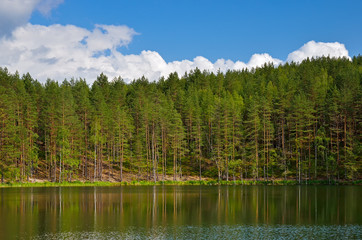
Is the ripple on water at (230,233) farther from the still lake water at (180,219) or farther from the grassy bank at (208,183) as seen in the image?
the grassy bank at (208,183)

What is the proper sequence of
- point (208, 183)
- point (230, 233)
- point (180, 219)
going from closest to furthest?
point (230, 233)
point (180, 219)
point (208, 183)

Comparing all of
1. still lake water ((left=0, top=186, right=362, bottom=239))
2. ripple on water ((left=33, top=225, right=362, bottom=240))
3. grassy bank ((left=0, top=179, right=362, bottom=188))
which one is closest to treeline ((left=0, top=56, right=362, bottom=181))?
grassy bank ((left=0, top=179, right=362, bottom=188))

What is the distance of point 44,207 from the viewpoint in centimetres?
4384

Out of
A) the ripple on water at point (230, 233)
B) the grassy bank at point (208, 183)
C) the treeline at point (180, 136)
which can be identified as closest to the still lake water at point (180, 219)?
the ripple on water at point (230, 233)

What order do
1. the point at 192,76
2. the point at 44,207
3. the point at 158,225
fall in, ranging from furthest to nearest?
1. the point at 192,76
2. the point at 44,207
3. the point at 158,225

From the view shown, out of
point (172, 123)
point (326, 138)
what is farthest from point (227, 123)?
point (326, 138)

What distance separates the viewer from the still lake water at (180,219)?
29.8 m

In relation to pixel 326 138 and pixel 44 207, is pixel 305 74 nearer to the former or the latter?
pixel 326 138

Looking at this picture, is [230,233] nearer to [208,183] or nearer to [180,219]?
[180,219]

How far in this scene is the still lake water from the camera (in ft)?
97.7

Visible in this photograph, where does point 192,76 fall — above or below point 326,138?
above

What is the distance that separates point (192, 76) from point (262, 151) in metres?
76.7

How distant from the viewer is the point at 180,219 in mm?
37094

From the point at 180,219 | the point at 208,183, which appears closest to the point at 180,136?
the point at 208,183
